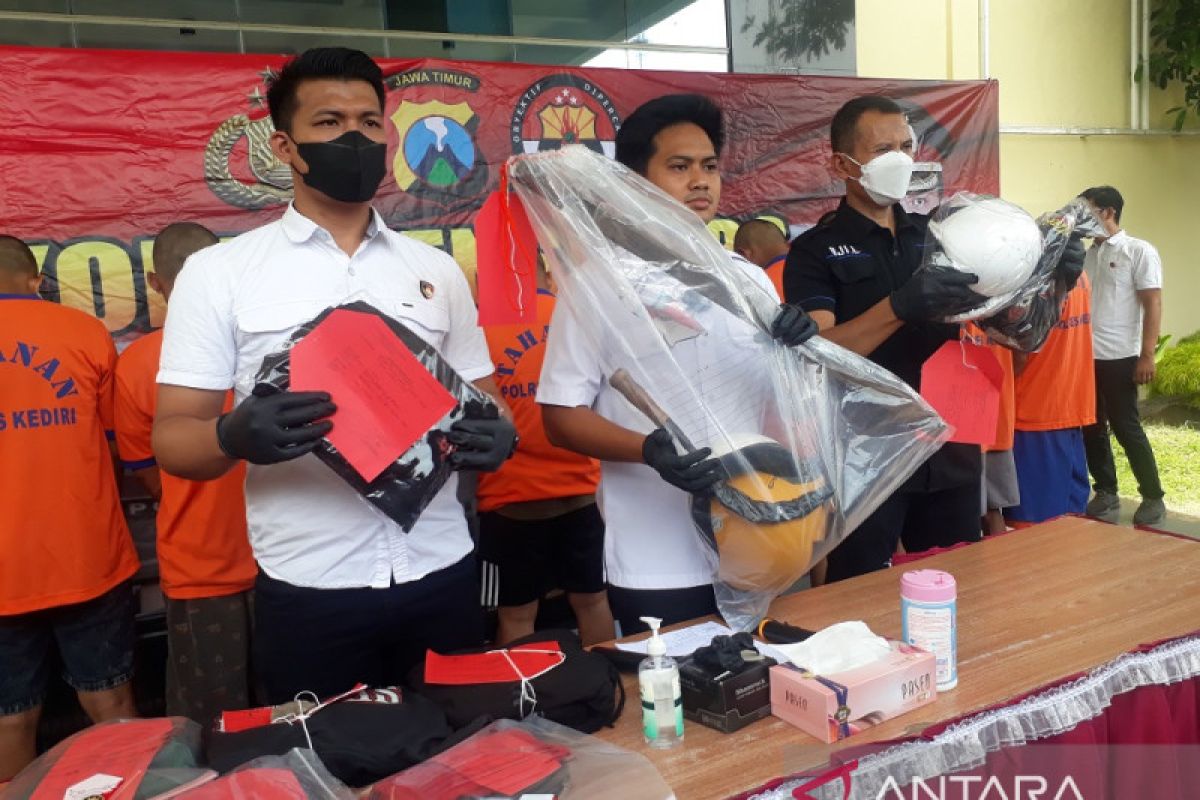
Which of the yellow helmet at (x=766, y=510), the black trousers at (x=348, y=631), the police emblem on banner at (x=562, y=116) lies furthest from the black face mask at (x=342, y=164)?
the police emblem on banner at (x=562, y=116)

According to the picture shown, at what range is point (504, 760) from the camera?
1.11 metres

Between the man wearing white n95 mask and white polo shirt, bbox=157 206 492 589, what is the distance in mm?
961

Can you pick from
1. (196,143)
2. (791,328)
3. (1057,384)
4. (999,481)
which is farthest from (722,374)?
(1057,384)

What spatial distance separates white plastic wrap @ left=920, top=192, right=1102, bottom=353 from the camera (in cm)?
180

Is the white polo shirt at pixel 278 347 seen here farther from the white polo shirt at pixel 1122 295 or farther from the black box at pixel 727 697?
the white polo shirt at pixel 1122 295

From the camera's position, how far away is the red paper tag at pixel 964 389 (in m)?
1.78

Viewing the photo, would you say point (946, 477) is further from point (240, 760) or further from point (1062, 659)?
point (240, 760)

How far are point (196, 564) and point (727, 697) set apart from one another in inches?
74.6

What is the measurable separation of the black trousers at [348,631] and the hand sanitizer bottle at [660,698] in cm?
52

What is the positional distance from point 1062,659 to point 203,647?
227cm

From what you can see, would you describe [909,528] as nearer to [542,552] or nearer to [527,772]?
[542,552]

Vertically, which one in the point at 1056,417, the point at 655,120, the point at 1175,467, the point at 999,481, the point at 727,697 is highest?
the point at 655,120

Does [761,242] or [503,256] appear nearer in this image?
[503,256]

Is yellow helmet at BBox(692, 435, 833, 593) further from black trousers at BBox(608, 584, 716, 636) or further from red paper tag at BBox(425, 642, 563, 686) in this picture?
red paper tag at BBox(425, 642, 563, 686)
